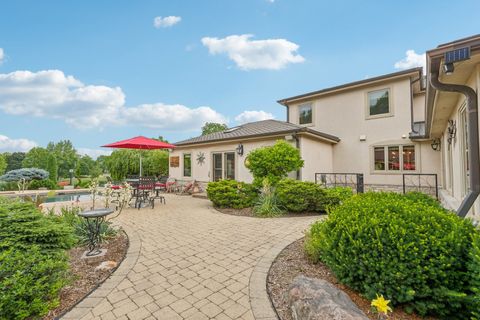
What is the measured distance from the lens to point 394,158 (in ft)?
33.8

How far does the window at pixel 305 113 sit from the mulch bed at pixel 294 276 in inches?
394

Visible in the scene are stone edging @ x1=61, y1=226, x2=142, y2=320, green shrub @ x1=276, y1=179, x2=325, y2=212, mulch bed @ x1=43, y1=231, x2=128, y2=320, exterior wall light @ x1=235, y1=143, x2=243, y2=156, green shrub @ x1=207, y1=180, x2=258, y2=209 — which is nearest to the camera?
stone edging @ x1=61, y1=226, x2=142, y2=320

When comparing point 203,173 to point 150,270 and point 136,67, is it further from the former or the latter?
point 150,270

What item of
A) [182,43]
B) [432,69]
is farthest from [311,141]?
[182,43]

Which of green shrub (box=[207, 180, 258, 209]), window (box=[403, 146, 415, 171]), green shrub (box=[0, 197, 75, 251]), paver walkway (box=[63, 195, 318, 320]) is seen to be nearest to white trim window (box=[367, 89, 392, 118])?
window (box=[403, 146, 415, 171])

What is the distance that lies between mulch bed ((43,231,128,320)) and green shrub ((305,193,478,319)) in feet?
10.1

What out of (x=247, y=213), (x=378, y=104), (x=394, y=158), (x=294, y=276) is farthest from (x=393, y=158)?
(x=294, y=276)

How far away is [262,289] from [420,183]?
10351mm

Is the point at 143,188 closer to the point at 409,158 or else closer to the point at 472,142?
the point at 472,142

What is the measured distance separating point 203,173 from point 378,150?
30.3 ft

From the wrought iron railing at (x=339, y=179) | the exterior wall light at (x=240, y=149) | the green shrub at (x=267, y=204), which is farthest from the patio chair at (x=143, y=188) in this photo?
the wrought iron railing at (x=339, y=179)

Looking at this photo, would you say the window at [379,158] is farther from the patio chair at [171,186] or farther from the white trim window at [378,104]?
the patio chair at [171,186]

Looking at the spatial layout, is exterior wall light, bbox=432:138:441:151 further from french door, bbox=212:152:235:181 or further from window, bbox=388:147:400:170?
french door, bbox=212:152:235:181

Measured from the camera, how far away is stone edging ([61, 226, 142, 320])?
2313mm
